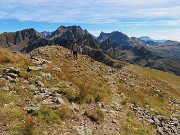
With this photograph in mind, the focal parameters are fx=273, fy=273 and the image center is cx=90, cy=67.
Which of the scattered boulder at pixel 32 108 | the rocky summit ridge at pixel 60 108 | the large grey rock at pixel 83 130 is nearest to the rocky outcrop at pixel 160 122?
the rocky summit ridge at pixel 60 108

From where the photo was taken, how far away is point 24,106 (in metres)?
19.2

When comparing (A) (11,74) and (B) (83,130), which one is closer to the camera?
(B) (83,130)

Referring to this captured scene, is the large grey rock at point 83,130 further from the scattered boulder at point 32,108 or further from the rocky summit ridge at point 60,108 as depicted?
the scattered boulder at point 32,108

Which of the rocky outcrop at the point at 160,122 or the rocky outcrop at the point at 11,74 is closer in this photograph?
the rocky outcrop at the point at 11,74

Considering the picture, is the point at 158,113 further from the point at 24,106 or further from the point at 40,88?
the point at 24,106

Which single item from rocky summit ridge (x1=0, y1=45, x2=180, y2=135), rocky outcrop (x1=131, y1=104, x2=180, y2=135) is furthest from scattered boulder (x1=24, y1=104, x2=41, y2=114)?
rocky outcrop (x1=131, y1=104, x2=180, y2=135)

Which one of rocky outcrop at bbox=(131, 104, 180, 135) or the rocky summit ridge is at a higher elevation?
the rocky summit ridge

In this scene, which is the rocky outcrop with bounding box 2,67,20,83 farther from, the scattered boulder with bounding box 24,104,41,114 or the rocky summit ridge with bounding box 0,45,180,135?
the scattered boulder with bounding box 24,104,41,114

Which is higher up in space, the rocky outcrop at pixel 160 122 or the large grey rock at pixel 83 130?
the large grey rock at pixel 83 130

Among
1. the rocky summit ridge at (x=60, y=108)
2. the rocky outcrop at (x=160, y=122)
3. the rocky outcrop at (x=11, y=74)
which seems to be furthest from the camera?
the rocky outcrop at (x=160, y=122)

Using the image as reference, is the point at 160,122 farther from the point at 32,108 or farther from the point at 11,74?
the point at 11,74

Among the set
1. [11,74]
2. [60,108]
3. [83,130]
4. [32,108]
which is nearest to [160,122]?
[83,130]

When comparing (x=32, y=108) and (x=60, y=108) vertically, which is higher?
(x=32, y=108)

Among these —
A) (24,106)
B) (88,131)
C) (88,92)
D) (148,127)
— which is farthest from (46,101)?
(148,127)
